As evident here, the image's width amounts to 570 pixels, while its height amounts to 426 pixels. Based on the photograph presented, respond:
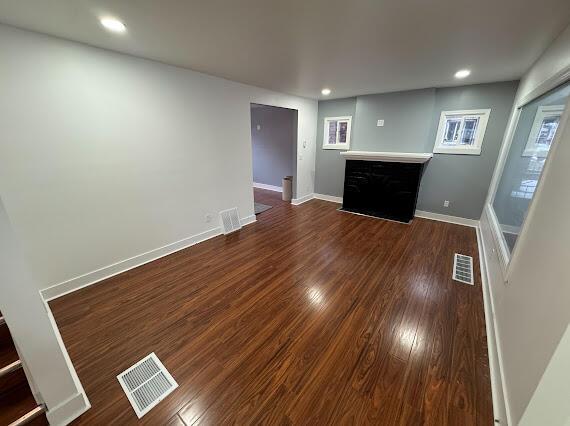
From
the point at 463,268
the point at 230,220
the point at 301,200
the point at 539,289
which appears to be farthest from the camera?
the point at 301,200

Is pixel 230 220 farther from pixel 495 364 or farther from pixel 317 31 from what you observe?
pixel 495 364

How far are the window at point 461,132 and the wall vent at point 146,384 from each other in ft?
16.5

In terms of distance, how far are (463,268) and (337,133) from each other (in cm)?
374

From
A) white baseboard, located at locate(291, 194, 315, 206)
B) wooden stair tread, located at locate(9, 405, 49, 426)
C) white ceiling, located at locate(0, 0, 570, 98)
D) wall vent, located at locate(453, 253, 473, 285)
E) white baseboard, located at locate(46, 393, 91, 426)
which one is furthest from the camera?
white baseboard, located at locate(291, 194, 315, 206)

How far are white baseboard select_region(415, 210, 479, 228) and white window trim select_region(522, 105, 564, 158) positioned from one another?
217cm

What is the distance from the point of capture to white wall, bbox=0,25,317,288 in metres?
1.92

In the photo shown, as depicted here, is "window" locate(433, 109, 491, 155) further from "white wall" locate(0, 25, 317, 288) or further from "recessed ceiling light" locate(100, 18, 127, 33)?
"recessed ceiling light" locate(100, 18, 127, 33)

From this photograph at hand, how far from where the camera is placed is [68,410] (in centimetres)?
125

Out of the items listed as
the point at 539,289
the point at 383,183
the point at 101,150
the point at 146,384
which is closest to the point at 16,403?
the point at 146,384

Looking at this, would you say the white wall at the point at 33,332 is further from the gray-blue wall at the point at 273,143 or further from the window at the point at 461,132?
the window at the point at 461,132

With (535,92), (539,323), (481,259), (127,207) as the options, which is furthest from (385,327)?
(127,207)

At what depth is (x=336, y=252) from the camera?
3150 mm

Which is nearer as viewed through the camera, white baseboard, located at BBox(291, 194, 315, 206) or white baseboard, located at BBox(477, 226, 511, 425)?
white baseboard, located at BBox(477, 226, 511, 425)

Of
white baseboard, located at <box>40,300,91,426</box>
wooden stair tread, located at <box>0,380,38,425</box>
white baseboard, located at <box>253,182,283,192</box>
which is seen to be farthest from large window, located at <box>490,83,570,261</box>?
white baseboard, located at <box>253,182,283,192</box>
